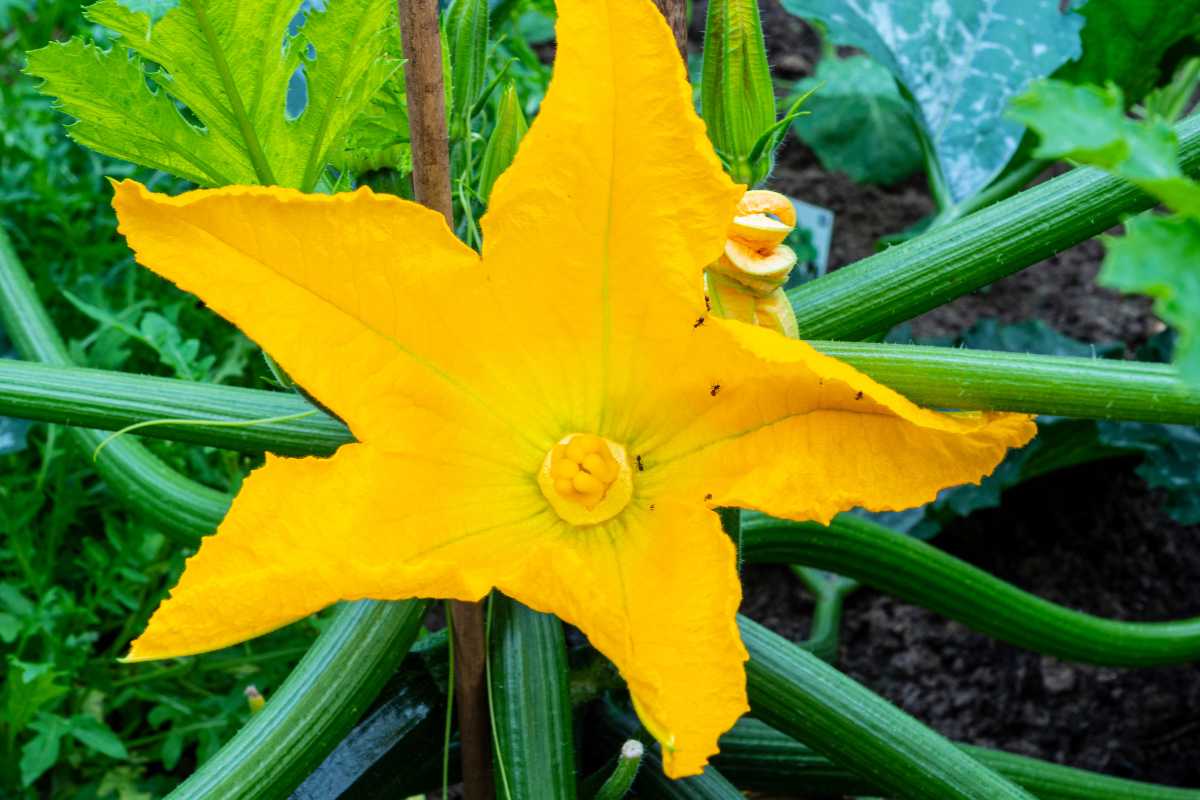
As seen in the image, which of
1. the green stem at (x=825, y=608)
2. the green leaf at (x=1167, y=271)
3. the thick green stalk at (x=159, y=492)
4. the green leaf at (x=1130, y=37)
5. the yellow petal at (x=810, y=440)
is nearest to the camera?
the green leaf at (x=1167, y=271)

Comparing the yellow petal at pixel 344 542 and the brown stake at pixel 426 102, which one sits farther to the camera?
the brown stake at pixel 426 102

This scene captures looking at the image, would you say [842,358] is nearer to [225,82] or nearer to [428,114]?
[428,114]

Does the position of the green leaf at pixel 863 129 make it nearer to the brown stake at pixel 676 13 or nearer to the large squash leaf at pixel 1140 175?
the brown stake at pixel 676 13

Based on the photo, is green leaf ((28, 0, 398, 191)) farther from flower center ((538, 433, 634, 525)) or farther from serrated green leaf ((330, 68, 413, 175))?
flower center ((538, 433, 634, 525))

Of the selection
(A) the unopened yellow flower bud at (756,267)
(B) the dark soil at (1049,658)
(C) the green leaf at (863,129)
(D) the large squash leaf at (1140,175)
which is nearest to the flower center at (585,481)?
(A) the unopened yellow flower bud at (756,267)

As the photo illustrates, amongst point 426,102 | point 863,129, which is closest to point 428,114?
point 426,102
